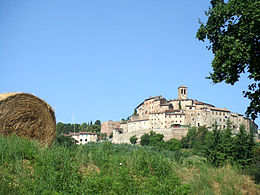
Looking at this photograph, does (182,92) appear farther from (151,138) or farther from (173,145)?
(173,145)

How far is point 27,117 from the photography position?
9.68 metres

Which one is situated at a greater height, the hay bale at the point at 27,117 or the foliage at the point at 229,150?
the hay bale at the point at 27,117

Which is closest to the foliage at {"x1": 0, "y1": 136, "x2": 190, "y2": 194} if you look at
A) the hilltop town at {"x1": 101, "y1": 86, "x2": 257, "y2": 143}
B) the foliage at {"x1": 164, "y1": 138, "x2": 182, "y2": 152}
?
the foliage at {"x1": 164, "y1": 138, "x2": 182, "y2": 152}

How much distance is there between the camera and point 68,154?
753 cm

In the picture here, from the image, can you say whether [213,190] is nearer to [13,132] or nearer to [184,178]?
[184,178]

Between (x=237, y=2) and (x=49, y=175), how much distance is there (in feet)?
27.0

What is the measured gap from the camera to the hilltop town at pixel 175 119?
3787 inches

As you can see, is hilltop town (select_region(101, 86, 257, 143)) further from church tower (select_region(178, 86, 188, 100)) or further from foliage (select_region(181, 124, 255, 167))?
foliage (select_region(181, 124, 255, 167))

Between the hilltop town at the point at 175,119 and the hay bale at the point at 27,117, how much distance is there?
8249 cm

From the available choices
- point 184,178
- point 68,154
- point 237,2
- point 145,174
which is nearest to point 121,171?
point 145,174

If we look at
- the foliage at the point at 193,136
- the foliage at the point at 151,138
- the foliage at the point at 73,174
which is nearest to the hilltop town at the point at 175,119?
the foliage at the point at 151,138

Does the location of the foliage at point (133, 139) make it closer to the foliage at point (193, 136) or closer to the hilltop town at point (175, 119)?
the hilltop town at point (175, 119)

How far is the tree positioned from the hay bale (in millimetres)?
6264

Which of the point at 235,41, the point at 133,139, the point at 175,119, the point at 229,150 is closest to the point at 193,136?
the point at 175,119
